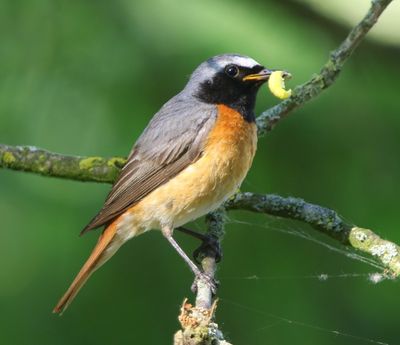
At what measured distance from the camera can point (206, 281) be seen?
179 inches

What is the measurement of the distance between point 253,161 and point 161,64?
807 millimetres

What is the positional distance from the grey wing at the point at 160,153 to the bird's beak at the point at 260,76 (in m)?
0.27

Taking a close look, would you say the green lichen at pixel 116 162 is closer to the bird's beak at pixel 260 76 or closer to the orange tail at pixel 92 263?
the orange tail at pixel 92 263

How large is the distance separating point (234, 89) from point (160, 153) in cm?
59

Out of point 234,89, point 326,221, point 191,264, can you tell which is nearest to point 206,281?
point 191,264

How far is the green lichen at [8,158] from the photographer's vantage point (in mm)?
5020

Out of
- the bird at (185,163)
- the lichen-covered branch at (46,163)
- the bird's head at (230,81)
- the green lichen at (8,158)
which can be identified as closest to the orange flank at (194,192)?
the bird at (185,163)

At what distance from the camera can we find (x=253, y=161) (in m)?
5.41

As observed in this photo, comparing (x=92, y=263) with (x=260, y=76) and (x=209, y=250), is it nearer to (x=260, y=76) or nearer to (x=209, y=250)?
(x=209, y=250)

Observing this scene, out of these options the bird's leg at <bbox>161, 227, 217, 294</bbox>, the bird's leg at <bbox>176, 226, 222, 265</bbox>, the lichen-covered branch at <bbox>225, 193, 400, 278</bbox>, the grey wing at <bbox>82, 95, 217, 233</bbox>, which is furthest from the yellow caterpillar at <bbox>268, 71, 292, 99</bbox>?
the bird's leg at <bbox>161, 227, 217, 294</bbox>

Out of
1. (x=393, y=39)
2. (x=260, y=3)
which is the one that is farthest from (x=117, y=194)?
(x=393, y=39)

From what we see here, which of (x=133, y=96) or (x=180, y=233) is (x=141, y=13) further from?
(x=180, y=233)

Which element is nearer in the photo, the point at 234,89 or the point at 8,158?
the point at 8,158

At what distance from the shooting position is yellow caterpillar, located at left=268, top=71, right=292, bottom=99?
486cm
